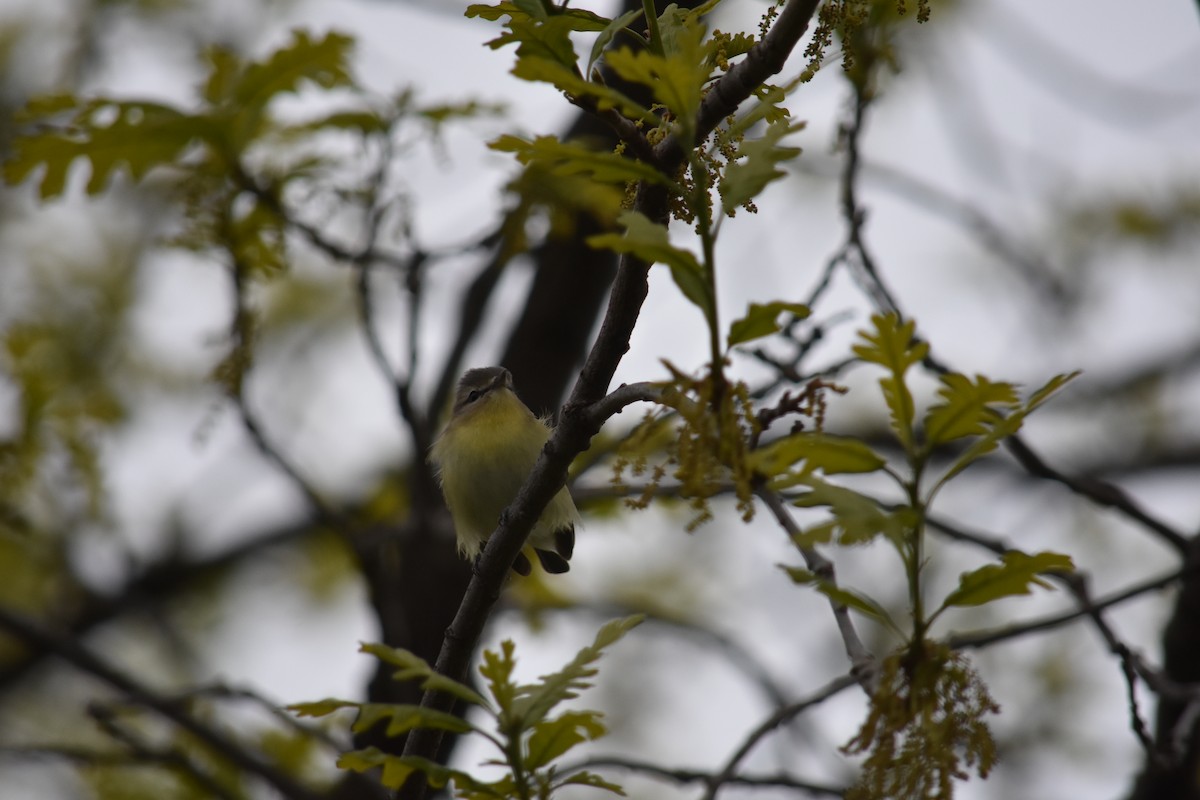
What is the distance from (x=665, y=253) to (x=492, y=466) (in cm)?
345

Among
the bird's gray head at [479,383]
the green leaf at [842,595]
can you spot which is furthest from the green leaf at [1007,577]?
the bird's gray head at [479,383]

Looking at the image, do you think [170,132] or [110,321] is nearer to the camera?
[170,132]

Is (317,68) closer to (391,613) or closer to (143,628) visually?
(391,613)

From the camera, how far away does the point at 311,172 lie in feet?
14.7

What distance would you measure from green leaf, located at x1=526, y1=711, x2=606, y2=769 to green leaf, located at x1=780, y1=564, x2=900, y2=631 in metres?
0.51

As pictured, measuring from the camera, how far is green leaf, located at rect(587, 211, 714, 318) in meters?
1.65

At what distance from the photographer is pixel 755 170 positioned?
1713 mm

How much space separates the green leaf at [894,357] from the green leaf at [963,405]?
1.7 inches

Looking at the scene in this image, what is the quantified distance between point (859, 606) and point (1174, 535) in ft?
8.70

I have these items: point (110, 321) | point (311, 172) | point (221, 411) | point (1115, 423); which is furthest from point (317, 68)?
point (1115, 423)

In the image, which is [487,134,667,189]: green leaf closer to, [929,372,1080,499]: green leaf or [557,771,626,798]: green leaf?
[929,372,1080,499]: green leaf

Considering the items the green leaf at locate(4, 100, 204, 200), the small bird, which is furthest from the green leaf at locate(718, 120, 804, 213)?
the small bird

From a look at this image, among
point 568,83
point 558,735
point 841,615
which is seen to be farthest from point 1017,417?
point 558,735

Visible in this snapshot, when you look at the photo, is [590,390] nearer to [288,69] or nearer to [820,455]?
[820,455]
